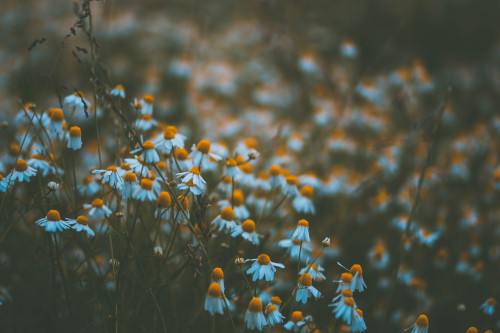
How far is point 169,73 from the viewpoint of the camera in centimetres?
523

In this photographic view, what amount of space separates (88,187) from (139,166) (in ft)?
1.42

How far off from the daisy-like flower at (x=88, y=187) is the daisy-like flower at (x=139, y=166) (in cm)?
38

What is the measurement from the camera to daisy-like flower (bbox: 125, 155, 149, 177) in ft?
5.22

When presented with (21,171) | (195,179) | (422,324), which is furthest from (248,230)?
(21,171)

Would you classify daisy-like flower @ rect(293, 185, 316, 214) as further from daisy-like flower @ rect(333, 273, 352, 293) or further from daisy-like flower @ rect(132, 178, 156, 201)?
daisy-like flower @ rect(132, 178, 156, 201)

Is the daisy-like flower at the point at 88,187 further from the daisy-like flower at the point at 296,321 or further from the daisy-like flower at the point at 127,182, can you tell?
the daisy-like flower at the point at 296,321

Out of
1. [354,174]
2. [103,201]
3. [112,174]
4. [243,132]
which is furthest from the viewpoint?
[243,132]


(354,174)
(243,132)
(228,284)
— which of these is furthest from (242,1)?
(228,284)

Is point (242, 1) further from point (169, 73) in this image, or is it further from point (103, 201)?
point (103, 201)

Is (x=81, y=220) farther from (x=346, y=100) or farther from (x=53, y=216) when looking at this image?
(x=346, y=100)

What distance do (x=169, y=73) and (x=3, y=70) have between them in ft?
6.58

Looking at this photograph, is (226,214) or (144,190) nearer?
(144,190)

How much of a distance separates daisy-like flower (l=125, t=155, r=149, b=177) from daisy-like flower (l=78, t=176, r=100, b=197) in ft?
1.24

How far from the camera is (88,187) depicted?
191 cm
